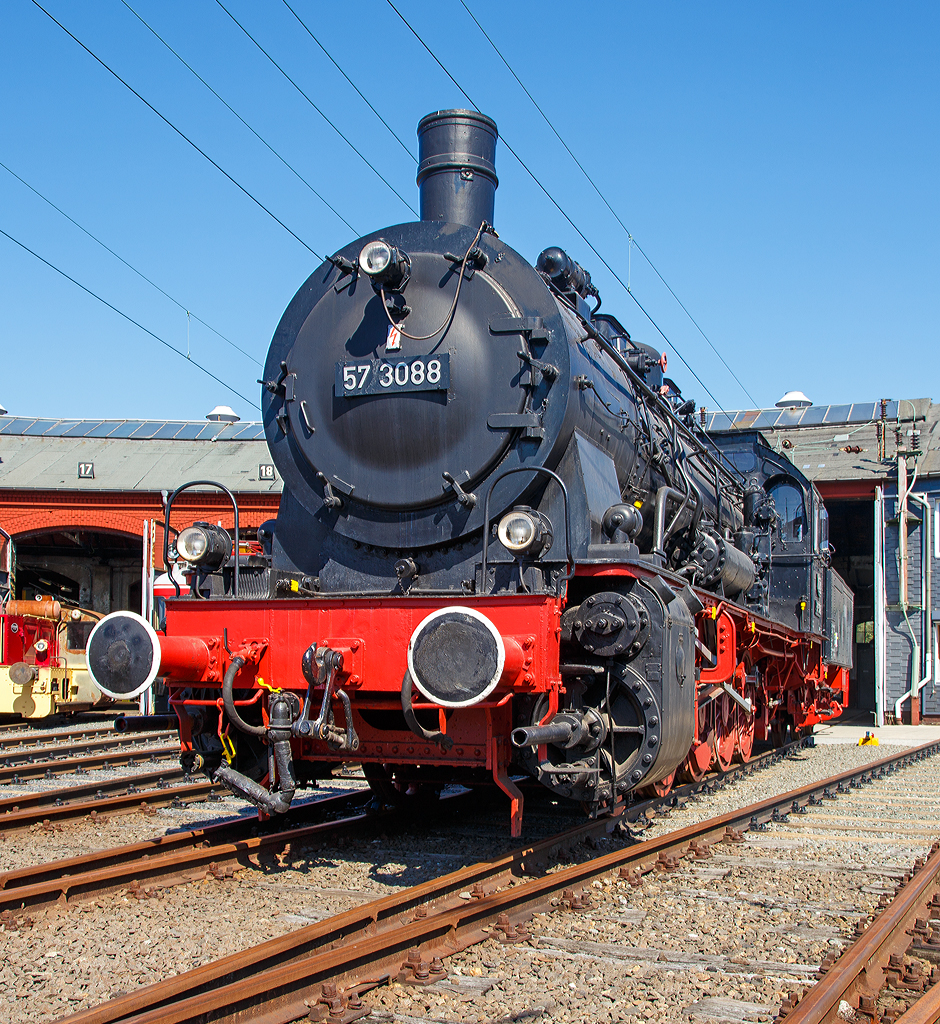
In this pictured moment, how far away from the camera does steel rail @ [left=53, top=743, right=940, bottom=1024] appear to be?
3.09 metres

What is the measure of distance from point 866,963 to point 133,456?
76.9 feet

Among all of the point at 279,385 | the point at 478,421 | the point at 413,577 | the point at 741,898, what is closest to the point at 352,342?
the point at 279,385

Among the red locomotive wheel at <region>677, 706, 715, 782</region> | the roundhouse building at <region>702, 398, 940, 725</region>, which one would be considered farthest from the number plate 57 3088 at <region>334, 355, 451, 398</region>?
the roundhouse building at <region>702, 398, 940, 725</region>

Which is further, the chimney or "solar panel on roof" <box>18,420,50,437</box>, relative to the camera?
"solar panel on roof" <box>18,420,50,437</box>

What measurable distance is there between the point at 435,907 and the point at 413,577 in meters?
1.87

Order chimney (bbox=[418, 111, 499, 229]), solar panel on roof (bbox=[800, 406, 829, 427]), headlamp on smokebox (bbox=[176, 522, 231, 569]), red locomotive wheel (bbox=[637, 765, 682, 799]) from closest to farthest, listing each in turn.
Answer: headlamp on smokebox (bbox=[176, 522, 231, 569])
red locomotive wheel (bbox=[637, 765, 682, 799])
chimney (bbox=[418, 111, 499, 229])
solar panel on roof (bbox=[800, 406, 829, 427])

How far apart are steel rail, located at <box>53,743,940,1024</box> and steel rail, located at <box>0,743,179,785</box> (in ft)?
19.0

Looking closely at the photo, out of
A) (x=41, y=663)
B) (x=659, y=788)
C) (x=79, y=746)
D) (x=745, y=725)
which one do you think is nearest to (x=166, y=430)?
(x=41, y=663)

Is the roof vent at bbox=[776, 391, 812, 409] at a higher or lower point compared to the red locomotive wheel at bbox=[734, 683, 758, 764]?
higher

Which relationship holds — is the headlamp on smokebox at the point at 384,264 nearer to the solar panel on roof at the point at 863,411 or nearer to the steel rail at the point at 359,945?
the steel rail at the point at 359,945

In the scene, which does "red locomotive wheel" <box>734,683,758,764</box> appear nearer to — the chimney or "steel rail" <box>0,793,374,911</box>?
"steel rail" <box>0,793,374,911</box>

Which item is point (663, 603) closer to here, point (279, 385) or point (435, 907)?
point (435, 907)

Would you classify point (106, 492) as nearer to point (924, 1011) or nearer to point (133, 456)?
point (133, 456)

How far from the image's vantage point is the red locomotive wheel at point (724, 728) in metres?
7.53
